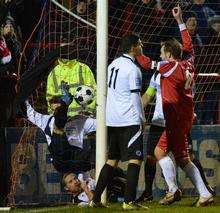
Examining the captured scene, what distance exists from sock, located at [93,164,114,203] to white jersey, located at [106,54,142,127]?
54cm

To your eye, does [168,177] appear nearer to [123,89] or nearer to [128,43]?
[123,89]

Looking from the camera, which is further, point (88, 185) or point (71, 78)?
point (71, 78)

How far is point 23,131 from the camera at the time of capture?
11.1m

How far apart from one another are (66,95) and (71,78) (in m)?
0.33

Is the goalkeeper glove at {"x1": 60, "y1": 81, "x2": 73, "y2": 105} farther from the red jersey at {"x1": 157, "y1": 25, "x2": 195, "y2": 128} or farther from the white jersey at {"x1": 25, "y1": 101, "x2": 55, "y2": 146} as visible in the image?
the red jersey at {"x1": 157, "y1": 25, "x2": 195, "y2": 128}

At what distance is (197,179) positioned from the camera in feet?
33.2

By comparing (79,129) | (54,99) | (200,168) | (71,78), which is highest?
(71,78)

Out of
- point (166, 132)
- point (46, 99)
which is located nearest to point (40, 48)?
point (46, 99)

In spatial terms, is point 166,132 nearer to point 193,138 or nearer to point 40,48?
point 193,138

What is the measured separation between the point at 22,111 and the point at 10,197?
122cm

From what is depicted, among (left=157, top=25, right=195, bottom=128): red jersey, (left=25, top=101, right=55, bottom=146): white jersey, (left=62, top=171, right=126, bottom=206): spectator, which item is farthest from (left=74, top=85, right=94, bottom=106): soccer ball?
(left=157, top=25, right=195, bottom=128): red jersey

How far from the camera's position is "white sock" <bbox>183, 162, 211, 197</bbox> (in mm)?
10094

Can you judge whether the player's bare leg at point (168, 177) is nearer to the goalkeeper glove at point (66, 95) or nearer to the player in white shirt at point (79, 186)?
the player in white shirt at point (79, 186)

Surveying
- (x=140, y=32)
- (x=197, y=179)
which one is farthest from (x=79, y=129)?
(x=140, y=32)
